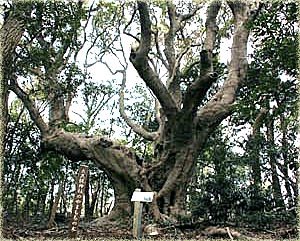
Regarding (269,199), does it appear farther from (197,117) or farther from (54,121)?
(54,121)

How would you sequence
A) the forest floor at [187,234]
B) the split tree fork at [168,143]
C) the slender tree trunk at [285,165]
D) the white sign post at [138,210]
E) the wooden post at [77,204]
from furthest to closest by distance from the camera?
the slender tree trunk at [285,165] → the split tree fork at [168,143] → the forest floor at [187,234] → the white sign post at [138,210] → the wooden post at [77,204]

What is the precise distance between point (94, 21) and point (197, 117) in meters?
6.84

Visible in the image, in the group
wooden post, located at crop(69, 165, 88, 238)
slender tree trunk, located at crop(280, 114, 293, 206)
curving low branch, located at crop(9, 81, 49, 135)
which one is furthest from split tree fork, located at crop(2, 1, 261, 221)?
wooden post, located at crop(69, 165, 88, 238)

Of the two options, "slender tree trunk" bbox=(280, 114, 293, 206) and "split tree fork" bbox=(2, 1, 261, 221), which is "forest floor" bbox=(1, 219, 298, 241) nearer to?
"split tree fork" bbox=(2, 1, 261, 221)

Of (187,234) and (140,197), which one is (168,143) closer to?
(187,234)

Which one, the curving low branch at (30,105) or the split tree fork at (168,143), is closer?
the split tree fork at (168,143)

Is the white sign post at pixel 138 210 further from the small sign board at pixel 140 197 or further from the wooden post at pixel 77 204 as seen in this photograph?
the wooden post at pixel 77 204

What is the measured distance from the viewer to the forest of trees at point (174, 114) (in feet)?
21.2

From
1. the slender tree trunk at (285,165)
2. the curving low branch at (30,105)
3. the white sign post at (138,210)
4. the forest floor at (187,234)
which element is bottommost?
the forest floor at (187,234)

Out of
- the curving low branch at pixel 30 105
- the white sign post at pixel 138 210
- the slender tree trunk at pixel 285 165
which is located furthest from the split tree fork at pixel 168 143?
the slender tree trunk at pixel 285 165

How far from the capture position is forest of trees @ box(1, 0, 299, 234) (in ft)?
21.2

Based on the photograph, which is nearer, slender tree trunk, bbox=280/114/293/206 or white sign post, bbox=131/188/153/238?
white sign post, bbox=131/188/153/238

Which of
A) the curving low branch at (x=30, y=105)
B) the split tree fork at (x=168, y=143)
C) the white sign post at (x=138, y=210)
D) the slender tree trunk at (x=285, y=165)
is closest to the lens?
the white sign post at (x=138, y=210)

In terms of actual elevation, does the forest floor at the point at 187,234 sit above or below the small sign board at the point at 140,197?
below
